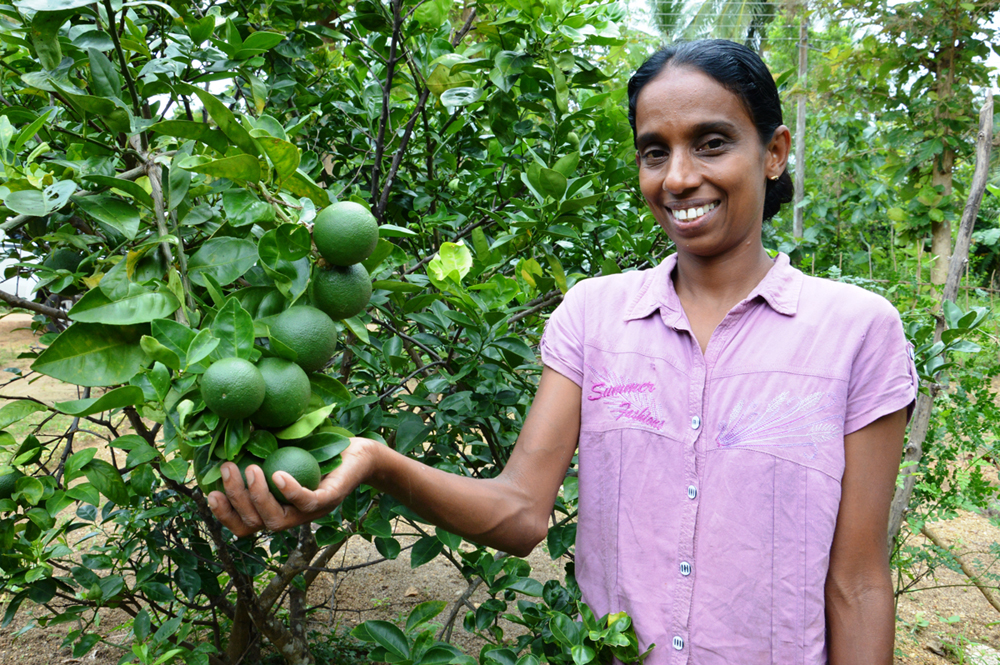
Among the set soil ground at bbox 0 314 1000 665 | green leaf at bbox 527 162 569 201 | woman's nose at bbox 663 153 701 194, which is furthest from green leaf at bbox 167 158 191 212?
soil ground at bbox 0 314 1000 665

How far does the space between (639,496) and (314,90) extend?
5.49ft

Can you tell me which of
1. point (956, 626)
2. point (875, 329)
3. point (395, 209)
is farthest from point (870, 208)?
point (875, 329)

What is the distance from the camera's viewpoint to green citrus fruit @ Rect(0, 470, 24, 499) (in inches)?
53.1

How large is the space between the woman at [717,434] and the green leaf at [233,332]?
0.28m

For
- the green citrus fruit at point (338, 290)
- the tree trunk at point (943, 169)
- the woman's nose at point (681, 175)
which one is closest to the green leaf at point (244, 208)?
the green citrus fruit at point (338, 290)

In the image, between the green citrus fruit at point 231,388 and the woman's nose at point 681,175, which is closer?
the green citrus fruit at point 231,388

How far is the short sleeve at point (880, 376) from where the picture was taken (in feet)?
3.93

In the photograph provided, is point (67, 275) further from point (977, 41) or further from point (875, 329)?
point (977, 41)

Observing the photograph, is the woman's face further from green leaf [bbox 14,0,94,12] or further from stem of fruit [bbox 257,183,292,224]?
green leaf [bbox 14,0,94,12]

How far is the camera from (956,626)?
11.2 feet

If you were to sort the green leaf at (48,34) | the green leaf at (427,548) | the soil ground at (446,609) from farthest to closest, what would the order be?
the soil ground at (446,609), the green leaf at (427,548), the green leaf at (48,34)

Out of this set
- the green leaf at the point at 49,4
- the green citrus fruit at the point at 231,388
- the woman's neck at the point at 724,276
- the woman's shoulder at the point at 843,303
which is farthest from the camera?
the woman's neck at the point at 724,276

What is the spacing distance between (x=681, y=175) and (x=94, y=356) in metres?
0.94

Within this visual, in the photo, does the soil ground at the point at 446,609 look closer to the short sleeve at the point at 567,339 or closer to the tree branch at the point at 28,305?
the tree branch at the point at 28,305
